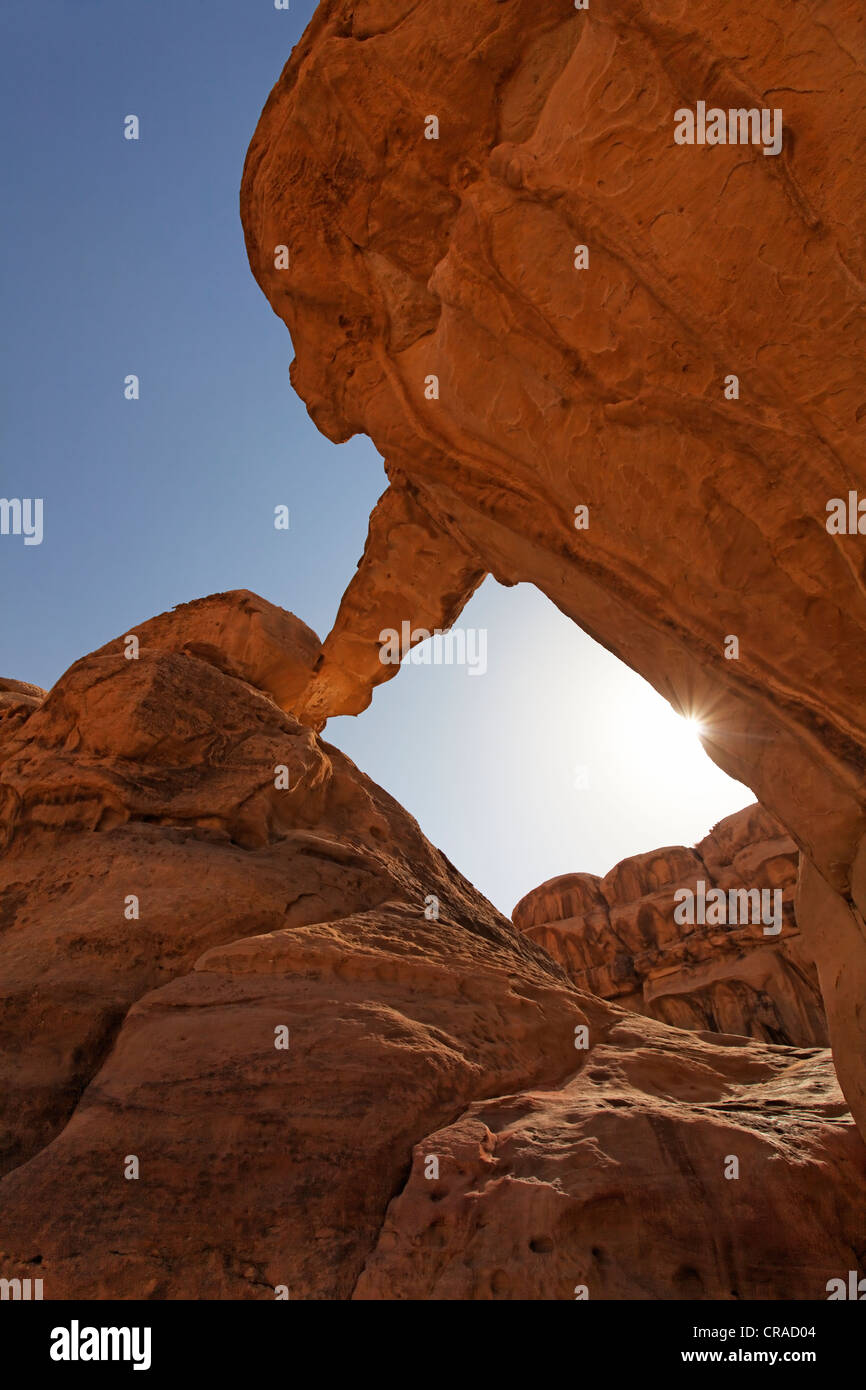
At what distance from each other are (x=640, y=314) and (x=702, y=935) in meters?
25.9

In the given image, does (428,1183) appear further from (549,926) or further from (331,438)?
(549,926)

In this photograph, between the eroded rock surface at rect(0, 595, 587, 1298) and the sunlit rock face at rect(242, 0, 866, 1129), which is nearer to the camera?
the eroded rock surface at rect(0, 595, 587, 1298)

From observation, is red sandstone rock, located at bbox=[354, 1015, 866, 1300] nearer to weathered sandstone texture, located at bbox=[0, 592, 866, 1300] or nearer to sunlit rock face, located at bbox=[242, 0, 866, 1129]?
weathered sandstone texture, located at bbox=[0, 592, 866, 1300]

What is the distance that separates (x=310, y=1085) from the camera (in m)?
5.03

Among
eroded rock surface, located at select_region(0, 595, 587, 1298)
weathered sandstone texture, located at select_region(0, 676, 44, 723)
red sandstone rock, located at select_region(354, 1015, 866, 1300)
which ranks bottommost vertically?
red sandstone rock, located at select_region(354, 1015, 866, 1300)

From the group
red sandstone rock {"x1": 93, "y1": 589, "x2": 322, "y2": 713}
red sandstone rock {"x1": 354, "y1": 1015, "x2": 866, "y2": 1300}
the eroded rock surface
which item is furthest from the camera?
red sandstone rock {"x1": 93, "y1": 589, "x2": 322, "y2": 713}

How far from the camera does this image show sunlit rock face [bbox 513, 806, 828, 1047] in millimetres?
24672

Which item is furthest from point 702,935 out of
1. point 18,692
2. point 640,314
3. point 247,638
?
point 640,314

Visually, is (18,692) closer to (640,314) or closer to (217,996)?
(217,996)

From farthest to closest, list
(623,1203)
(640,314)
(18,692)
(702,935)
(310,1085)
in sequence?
(702,935) < (18,692) < (640,314) < (310,1085) < (623,1203)

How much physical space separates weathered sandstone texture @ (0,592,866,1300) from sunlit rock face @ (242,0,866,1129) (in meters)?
1.53

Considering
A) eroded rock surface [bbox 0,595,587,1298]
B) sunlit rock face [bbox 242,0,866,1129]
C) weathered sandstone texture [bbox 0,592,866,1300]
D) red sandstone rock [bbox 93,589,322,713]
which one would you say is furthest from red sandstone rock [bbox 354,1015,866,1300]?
red sandstone rock [bbox 93,589,322,713]

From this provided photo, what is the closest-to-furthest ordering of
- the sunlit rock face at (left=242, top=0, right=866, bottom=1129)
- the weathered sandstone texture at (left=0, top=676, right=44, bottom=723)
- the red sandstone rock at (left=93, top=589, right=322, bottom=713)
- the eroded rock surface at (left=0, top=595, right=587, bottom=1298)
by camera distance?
the eroded rock surface at (left=0, top=595, right=587, bottom=1298)
the sunlit rock face at (left=242, top=0, right=866, bottom=1129)
the weathered sandstone texture at (left=0, top=676, right=44, bottom=723)
the red sandstone rock at (left=93, top=589, right=322, bottom=713)

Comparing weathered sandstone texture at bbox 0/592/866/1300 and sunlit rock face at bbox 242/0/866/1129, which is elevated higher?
sunlit rock face at bbox 242/0/866/1129
